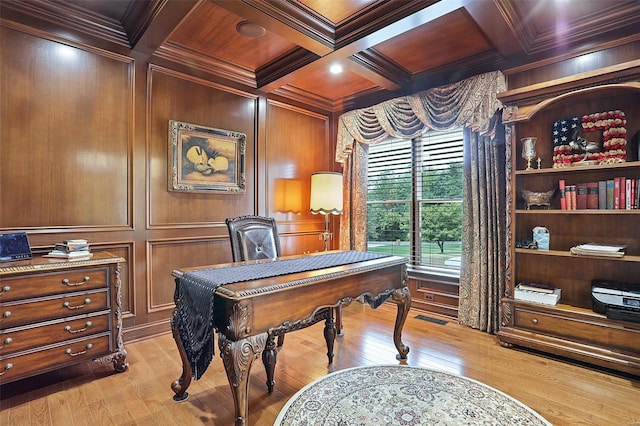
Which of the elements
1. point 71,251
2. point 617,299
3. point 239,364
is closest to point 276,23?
point 71,251

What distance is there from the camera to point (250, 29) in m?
2.78

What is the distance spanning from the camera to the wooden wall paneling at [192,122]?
10.2 ft

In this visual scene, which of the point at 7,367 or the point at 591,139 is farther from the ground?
the point at 591,139

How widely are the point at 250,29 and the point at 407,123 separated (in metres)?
2.00

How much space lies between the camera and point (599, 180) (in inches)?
106

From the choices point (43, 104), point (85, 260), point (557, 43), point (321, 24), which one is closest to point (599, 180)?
point (557, 43)

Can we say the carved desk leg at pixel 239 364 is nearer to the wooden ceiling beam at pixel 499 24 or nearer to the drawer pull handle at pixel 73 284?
the drawer pull handle at pixel 73 284

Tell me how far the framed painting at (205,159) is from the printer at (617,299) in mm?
3410

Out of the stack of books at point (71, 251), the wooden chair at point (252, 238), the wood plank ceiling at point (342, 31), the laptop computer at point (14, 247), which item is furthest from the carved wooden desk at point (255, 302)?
the wood plank ceiling at point (342, 31)

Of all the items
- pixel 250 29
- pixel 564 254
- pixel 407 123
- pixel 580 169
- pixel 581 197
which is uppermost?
pixel 250 29

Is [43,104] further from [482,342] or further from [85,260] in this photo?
[482,342]

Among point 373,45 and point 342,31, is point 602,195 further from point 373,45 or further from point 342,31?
point 342,31

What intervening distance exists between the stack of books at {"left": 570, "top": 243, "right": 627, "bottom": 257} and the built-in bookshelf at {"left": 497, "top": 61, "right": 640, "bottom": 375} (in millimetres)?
31

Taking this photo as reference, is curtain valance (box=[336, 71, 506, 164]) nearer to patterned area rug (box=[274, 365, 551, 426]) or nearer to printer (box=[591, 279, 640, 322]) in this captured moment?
printer (box=[591, 279, 640, 322])
